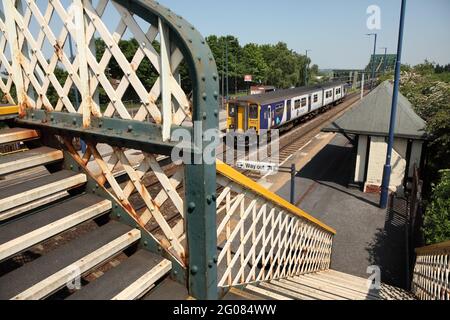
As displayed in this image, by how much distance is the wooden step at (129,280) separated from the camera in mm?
2348

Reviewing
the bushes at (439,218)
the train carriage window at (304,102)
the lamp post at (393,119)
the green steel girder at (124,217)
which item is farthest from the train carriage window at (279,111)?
the green steel girder at (124,217)

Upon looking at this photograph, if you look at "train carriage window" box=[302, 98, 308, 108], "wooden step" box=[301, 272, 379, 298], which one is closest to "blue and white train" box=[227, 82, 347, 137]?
"train carriage window" box=[302, 98, 308, 108]

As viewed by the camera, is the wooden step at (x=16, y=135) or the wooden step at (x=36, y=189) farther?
the wooden step at (x=16, y=135)

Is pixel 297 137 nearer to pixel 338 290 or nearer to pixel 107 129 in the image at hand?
pixel 338 290

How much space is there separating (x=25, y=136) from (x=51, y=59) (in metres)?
0.91

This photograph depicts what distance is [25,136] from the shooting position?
3.31 m

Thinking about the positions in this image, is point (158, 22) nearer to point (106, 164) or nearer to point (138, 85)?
point (138, 85)

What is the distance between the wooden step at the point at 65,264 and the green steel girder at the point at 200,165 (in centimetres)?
72

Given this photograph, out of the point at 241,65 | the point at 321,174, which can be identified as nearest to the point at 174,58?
the point at 321,174

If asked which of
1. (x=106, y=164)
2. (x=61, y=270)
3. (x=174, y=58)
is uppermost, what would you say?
(x=174, y=58)

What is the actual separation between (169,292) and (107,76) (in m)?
1.94

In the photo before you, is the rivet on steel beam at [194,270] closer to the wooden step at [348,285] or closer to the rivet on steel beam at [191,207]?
the rivet on steel beam at [191,207]

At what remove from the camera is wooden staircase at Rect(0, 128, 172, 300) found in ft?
7.67

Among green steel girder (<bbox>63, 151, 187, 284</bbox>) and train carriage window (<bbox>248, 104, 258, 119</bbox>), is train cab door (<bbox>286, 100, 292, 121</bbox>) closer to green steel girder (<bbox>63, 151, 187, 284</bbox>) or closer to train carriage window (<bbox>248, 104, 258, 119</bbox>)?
train carriage window (<bbox>248, 104, 258, 119</bbox>)
